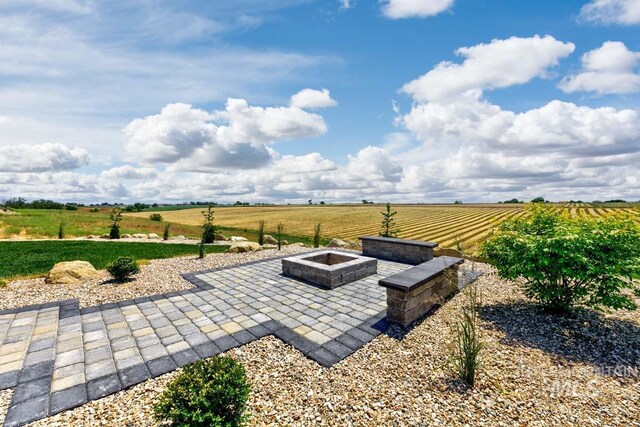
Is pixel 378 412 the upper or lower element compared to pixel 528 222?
lower

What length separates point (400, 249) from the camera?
12.0 metres

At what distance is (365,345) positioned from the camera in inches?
209

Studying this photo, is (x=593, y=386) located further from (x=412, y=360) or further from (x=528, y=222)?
(x=528, y=222)

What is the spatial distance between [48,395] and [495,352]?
695cm

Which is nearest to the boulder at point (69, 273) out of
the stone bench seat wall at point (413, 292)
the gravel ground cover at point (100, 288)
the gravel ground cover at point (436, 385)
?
the gravel ground cover at point (100, 288)

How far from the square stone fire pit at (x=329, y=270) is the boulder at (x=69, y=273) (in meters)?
6.44

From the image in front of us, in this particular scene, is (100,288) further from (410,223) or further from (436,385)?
(410,223)

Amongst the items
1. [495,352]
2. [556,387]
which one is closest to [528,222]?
[495,352]

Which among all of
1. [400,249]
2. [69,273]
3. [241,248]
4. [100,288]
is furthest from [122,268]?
[400,249]

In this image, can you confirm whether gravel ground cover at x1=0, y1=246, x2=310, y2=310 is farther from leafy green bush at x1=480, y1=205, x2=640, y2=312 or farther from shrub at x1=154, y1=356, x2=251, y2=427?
leafy green bush at x1=480, y1=205, x2=640, y2=312

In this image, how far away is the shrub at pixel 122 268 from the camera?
29.3 ft

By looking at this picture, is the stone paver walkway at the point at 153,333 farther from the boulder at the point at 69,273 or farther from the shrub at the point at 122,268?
the boulder at the point at 69,273

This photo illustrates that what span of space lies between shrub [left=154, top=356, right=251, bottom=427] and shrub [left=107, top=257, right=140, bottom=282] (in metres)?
7.11

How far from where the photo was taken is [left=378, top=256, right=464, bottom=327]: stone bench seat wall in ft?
19.7
